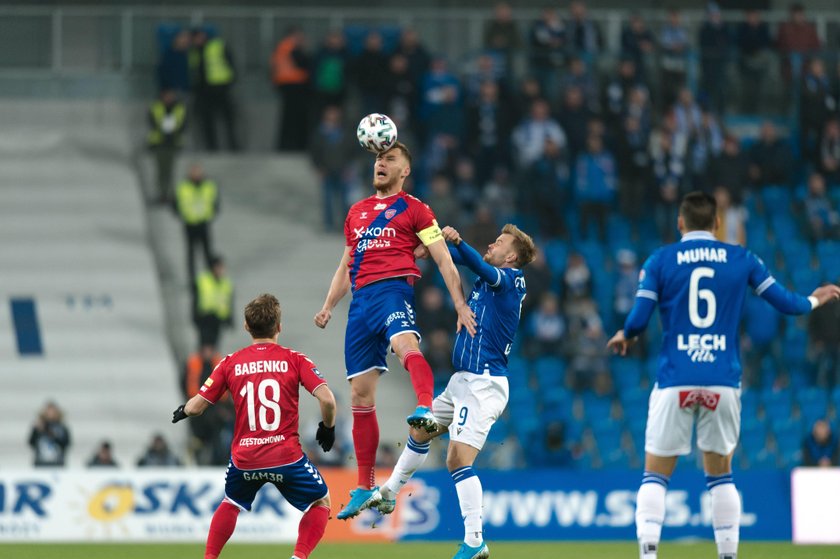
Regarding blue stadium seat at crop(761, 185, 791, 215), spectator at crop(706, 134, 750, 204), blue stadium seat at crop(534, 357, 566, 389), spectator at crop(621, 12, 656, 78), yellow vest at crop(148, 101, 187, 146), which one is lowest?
blue stadium seat at crop(534, 357, 566, 389)

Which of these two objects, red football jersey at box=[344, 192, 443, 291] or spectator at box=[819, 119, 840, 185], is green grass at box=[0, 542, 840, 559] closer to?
red football jersey at box=[344, 192, 443, 291]

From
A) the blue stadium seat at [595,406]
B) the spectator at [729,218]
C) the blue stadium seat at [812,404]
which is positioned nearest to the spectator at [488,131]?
the spectator at [729,218]

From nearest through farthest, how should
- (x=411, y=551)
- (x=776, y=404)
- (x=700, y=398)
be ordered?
1. (x=700, y=398)
2. (x=411, y=551)
3. (x=776, y=404)

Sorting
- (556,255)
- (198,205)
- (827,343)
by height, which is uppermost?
(198,205)

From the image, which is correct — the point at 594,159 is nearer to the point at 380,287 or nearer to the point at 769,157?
the point at 769,157

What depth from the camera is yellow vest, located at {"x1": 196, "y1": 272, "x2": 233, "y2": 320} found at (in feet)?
70.5

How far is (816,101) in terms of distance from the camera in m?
23.8

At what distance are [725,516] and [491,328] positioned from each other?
87.9 inches

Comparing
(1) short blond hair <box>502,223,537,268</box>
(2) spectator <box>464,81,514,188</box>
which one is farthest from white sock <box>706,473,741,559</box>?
(2) spectator <box>464,81,514,188</box>

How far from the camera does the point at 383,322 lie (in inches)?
424

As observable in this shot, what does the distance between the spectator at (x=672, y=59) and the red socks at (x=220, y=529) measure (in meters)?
15.6

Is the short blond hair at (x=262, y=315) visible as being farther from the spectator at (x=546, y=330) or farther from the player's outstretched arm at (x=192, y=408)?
the spectator at (x=546, y=330)

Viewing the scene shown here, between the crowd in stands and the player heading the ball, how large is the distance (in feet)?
31.1

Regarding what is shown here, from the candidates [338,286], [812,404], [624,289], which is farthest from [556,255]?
[338,286]
